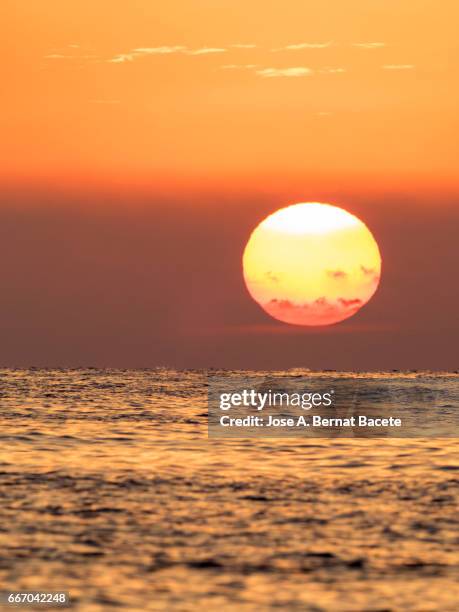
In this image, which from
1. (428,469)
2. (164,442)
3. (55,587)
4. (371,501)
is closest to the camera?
(55,587)

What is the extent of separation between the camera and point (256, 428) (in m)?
68.5

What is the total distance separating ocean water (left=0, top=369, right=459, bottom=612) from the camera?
79.6 feet

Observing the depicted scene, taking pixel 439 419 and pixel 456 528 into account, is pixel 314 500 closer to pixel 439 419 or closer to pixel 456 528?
pixel 456 528

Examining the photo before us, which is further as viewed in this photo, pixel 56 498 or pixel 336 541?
pixel 56 498

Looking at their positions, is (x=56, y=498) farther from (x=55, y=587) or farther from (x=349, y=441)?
(x=349, y=441)

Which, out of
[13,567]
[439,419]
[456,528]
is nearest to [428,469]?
[456,528]

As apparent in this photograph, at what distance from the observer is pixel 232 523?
3219cm

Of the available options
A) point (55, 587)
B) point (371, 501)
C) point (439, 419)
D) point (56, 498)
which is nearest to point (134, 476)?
point (56, 498)

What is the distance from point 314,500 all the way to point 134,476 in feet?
27.8

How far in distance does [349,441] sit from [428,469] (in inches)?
464

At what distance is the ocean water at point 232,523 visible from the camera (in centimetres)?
2425

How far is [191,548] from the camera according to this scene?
28656 mm

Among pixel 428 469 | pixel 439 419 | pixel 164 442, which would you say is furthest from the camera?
pixel 439 419

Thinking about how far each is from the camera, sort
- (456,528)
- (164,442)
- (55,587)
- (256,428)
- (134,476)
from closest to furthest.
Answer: (55,587), (456,528), (134,476), (164,442), (256,428)
